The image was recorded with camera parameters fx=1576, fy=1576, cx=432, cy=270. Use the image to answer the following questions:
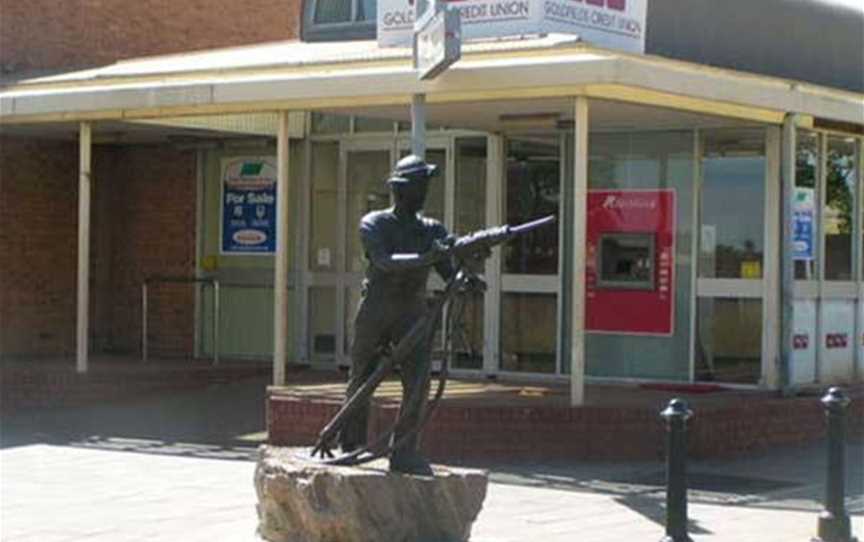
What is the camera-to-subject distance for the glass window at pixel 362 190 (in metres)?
19.0

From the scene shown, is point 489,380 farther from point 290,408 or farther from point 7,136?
point 7,136

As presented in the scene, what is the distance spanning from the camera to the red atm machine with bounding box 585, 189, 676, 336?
1659 cm

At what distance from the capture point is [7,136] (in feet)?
67.4

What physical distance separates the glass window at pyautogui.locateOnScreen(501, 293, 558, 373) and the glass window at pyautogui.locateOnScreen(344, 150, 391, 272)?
2273mm

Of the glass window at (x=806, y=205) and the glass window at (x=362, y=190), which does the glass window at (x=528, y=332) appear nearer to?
the glass window at (x=362, y=190)

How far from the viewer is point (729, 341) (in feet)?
53.7

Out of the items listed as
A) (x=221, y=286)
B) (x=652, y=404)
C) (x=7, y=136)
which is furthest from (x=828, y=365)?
(x=7, y=136)

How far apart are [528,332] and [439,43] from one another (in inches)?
215

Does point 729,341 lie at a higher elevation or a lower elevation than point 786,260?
lower

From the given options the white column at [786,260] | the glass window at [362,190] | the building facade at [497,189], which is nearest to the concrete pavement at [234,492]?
the white column at [786,260]

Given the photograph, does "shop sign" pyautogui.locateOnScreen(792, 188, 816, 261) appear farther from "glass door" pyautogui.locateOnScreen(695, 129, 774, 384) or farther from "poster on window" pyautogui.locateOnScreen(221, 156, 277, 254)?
"poster on window" pyautogui.locateOnScreen(221, 156, 277, 254)

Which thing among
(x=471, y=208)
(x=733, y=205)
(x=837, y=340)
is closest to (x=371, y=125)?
(x=471, y=208)

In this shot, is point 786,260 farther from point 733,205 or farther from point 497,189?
point 497,189

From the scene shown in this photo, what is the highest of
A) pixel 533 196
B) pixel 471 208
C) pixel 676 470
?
pixel 533 196
